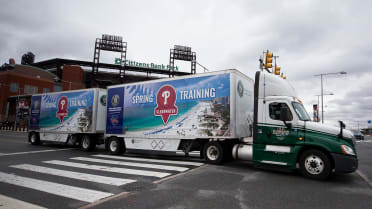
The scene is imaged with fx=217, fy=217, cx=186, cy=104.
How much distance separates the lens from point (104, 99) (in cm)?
1425

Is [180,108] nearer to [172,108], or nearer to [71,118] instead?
[172,108]

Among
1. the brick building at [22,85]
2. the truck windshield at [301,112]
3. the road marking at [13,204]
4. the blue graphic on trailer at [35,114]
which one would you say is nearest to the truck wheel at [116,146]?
the road marking at [13,204]

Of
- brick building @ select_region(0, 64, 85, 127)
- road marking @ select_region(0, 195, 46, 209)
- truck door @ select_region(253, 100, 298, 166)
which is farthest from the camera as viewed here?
brick building @ select_region(0, 64, 85, 127)

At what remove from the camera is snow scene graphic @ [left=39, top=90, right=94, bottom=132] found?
549 inches

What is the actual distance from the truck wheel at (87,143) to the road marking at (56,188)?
6.72 meters

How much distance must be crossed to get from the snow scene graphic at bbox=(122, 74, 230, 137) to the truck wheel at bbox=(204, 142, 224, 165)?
472mm

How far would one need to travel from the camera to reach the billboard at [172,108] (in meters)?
8.93

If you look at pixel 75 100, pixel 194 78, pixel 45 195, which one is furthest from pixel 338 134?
pixel 75 100

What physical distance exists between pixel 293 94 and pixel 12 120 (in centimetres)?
6203

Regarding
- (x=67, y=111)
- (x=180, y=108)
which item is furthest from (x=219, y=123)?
(x=67, y=111)

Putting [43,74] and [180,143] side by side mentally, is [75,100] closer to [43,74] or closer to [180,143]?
[180,143]

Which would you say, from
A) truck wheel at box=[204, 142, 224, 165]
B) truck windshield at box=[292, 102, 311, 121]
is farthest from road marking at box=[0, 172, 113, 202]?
truck windshield at box=[292, 102, 311, 121]

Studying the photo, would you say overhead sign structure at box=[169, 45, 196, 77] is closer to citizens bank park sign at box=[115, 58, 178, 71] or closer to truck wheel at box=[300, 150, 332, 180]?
citizens bank park sign at box=[115, 58, 178, 71]

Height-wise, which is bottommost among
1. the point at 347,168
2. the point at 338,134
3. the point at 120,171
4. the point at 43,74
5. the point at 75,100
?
the point at 120,171
